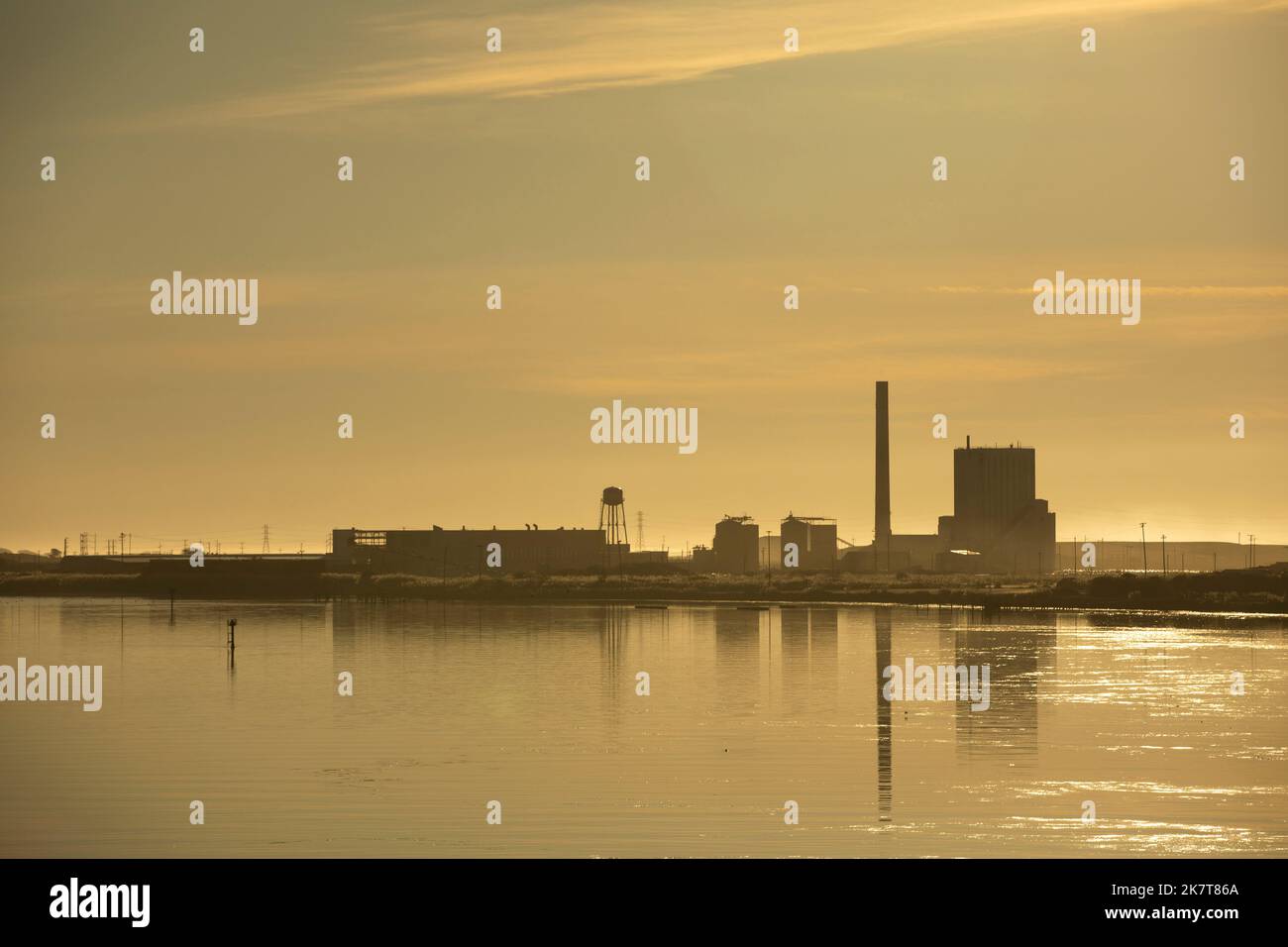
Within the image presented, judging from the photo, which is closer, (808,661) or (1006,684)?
(1006,684)

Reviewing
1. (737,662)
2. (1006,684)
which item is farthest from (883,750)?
(737,662)

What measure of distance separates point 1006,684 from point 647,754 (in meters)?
25.6

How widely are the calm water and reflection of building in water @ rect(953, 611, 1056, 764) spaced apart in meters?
0.26

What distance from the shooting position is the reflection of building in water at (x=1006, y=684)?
45.9 m

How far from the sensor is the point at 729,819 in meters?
33.0

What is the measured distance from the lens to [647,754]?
1732 inches

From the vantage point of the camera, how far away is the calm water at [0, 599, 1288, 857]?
3142cm
